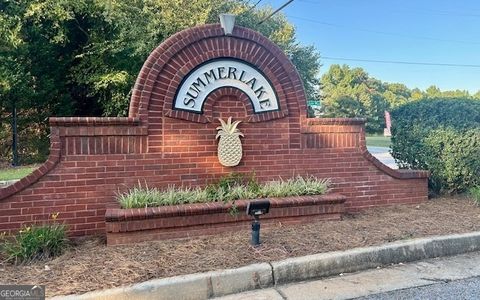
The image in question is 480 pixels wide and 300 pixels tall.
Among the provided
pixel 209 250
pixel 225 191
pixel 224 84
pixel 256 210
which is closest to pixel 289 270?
pixel 256 210

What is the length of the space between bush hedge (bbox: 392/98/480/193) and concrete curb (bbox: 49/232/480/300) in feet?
6.99

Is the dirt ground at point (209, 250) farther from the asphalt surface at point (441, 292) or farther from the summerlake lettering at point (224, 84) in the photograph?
the summerlake lettering at point (224, 84)

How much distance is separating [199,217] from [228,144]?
1.29 metres

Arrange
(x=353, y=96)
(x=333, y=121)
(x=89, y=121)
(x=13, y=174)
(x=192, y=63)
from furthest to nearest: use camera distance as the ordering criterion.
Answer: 1. (x=353, y=96)
2. (x=13, y=174)
3. (x=333, y=121)
4. (x=192, y=63)
5. (x=89, y=121)

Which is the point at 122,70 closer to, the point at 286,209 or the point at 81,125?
the point at 81,125

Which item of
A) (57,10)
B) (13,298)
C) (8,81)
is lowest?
(13,298)

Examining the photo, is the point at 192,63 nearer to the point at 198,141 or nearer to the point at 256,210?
the point at 198,141

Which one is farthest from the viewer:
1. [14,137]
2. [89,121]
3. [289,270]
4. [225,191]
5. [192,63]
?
[14,137]

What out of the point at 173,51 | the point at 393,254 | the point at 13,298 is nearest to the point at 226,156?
the point at 173,51

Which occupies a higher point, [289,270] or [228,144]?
[228,144]

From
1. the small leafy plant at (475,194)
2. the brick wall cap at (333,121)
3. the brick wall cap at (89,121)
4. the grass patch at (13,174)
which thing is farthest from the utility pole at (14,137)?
the small leafy plant at (475,194)

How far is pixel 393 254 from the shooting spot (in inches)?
173

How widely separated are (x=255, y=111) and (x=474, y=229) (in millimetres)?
3347

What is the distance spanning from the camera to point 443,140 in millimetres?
6691
